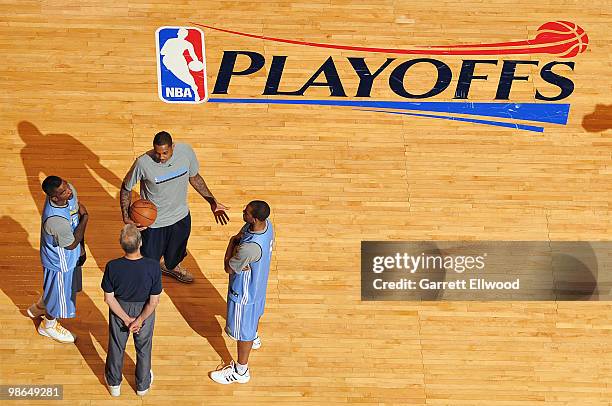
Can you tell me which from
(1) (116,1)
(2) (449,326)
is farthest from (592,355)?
(1) (116,1)

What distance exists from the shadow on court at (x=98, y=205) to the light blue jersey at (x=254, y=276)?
1068mm

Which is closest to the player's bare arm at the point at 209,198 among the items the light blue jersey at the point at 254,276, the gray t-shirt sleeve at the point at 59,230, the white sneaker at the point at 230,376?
the light blue jersey at the point at 254,276

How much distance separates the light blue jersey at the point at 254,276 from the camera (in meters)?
7.05

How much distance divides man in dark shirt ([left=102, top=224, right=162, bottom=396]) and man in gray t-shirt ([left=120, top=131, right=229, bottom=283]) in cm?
93

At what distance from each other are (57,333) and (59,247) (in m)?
1.12

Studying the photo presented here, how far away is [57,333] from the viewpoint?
804cm

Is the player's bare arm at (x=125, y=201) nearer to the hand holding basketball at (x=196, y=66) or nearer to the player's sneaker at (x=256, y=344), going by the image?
the player's sneaker at (x=256, y=344)

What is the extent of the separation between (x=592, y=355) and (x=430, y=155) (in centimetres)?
289

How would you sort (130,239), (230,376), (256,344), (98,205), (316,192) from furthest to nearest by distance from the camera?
(316,192), (98,205), (256,344), (230,376), (130,239)

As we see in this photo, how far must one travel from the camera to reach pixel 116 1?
10750mm

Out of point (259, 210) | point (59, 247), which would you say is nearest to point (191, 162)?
point (259, 210)

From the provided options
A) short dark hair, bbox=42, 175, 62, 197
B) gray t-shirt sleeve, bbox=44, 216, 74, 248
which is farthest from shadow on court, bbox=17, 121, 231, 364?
short dark hair, bbox=42, 175, 62, 197

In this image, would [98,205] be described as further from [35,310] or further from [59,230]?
[59,230]

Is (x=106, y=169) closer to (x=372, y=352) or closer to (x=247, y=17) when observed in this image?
(x=247, y=17)
